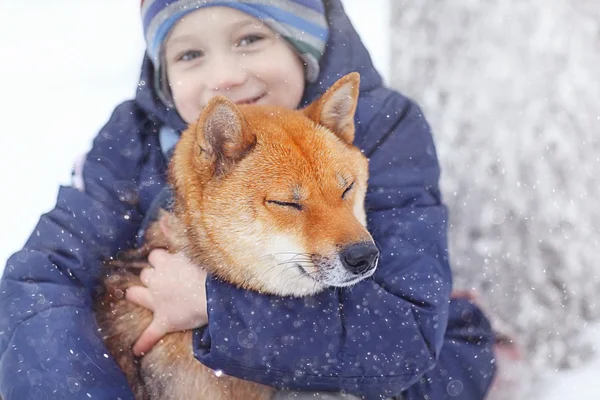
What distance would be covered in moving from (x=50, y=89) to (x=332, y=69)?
1460 millimetres

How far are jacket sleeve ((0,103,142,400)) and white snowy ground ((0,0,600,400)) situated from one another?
628mm

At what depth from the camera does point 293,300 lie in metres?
1.40

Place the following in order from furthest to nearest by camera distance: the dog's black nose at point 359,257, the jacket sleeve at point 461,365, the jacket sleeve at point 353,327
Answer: the jacket sleeve at point 461,365, the jacket sleeve at point 353,327, the dog's black nose at point 359,257

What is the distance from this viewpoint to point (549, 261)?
7.54ft

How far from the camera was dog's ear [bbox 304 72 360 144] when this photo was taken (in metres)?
1.36

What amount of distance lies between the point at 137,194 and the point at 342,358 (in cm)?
78

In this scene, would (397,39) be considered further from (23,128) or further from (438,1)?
(23,128)

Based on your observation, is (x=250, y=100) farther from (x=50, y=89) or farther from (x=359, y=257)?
(x=50, y=89)

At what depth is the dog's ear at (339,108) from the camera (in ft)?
4.46

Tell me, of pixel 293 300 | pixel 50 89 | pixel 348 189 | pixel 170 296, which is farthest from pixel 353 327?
pixel 50 89

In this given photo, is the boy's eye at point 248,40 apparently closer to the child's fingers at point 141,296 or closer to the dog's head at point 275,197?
the dog's head at point 275,197

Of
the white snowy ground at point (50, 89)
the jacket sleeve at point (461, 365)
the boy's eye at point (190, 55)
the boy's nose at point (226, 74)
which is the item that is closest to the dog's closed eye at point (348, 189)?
the boy's nose at point (226, 74)

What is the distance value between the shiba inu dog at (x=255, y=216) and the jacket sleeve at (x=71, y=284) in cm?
10

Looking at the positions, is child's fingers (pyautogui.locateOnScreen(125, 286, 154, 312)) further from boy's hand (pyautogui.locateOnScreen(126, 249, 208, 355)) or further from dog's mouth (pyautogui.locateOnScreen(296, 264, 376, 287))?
dog's mouth (pyautogui.locateOnScreen(296, 264, 376, 287))
